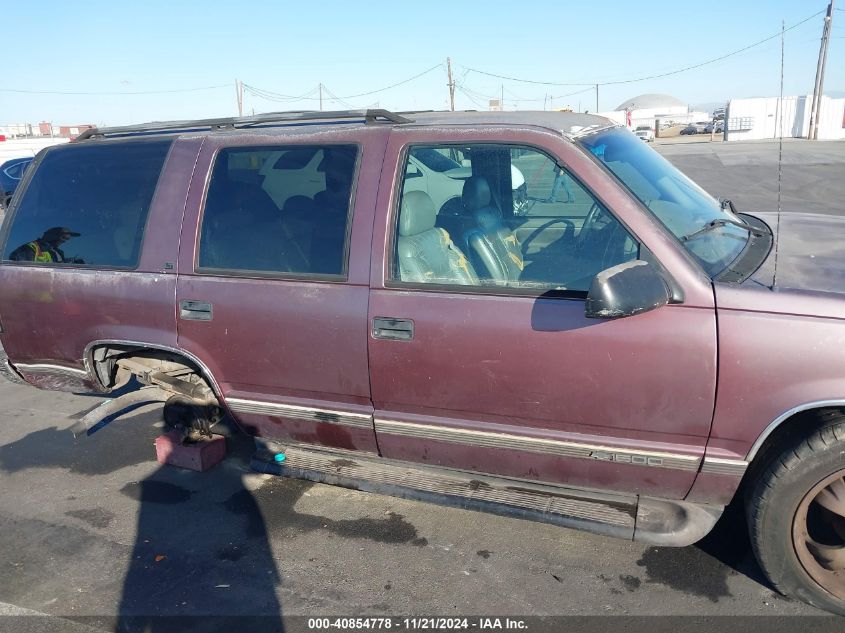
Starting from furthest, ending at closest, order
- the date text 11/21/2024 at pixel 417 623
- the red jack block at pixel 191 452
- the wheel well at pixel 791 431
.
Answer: the red jack block at pixel 191 452
the date text 11/21/2024 at pixel 417 623
the wheel well at pixel 791 431

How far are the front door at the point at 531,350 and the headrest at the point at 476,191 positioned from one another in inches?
6.0

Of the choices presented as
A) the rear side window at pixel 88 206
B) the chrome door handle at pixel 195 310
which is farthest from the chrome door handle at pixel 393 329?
the rear side window at pixel 88 206

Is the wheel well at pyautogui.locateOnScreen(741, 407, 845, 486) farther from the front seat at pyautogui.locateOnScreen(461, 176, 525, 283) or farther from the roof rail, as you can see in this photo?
the roof rail

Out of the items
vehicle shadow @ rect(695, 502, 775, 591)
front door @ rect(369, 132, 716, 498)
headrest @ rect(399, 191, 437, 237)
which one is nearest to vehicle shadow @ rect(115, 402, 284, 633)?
front door @ rect(369, 132, 716, 498)

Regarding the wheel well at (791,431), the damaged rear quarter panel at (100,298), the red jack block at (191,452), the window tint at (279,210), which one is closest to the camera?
the wheel well at (791,431)

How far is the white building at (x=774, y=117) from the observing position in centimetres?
4184

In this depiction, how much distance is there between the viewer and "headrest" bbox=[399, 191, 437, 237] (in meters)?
2.99

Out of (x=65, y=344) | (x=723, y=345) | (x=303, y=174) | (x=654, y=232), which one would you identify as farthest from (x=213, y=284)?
(x=723, y=345)

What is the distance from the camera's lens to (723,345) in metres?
2.48

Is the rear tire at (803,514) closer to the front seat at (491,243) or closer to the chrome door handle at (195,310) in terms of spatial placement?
the front seat at (491,243)

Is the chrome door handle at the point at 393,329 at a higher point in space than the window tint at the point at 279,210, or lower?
lower

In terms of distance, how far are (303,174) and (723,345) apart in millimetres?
2030

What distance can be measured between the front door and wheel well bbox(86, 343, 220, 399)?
46.6 inches

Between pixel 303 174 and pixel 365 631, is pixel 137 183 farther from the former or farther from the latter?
pixel 365 631
